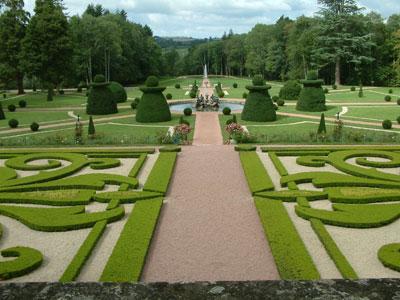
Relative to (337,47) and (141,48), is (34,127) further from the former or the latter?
(141,48)

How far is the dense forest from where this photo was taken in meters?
54.8

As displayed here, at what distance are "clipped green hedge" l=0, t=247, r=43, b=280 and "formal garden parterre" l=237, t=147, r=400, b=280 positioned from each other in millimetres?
6005

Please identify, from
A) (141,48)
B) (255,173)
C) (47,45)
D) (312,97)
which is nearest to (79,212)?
(255,173)

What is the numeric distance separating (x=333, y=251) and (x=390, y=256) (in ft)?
4.49

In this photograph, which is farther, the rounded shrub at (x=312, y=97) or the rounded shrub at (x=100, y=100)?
the rounded shrub at (x=312, y=97)

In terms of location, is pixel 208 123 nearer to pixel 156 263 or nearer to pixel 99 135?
pixel 99 135

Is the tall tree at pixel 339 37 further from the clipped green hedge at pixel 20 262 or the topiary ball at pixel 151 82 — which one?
the clipped green hedge at pixel 20 262

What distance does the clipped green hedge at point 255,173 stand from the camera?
1733 cm

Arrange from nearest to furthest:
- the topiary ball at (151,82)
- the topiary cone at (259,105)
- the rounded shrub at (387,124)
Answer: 1. the rounded shrub at (387,124)
2. the topiary cone at (259,105)
3. the topiary ball at (151,82)

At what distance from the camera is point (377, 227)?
13742 millimetres

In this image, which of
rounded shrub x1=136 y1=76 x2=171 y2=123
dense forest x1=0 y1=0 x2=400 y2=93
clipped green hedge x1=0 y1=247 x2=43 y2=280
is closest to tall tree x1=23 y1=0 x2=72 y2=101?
dense forest x1=0 y1=0 x2=400 y2=93

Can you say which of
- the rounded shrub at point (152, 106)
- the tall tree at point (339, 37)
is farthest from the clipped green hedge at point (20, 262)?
the tall tree at point (339, 37)

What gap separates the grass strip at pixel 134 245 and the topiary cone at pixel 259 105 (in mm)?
22228

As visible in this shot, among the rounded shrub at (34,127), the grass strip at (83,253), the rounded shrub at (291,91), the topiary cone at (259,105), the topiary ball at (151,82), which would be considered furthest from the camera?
the rounded shrub at (291,91)
